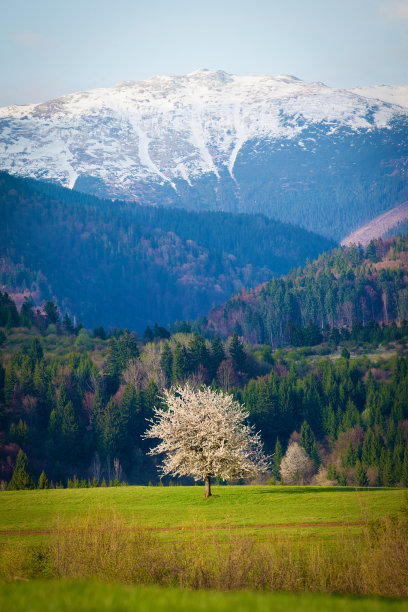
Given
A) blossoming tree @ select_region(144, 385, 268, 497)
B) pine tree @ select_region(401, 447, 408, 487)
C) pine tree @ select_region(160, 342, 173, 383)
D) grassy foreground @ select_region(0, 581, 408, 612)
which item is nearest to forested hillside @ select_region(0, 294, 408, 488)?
pine tree @ select_region(401, 447, 408, 487)

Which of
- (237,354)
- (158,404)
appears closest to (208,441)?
(158,404)

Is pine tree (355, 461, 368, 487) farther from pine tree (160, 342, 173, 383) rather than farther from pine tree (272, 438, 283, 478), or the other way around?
pine tree (160, 342, 173, 383)

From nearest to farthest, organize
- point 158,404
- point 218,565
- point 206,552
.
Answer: point 218,565 → point 206,552 → point 158,404

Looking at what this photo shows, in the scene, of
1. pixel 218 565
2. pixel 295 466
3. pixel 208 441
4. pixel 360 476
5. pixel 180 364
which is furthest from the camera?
pixel 180 364

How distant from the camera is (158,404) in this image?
15550 centimetres

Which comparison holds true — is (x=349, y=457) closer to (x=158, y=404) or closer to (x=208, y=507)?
(x=158, y=404)

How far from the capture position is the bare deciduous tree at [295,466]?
137m

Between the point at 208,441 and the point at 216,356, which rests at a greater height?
the point at 216,356

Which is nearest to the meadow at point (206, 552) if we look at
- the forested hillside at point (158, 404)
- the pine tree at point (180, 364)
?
the forested hillside at point (158, 404)

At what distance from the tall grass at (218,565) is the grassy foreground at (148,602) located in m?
11.8

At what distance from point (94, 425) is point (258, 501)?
95.2 m

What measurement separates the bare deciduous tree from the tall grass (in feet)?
344

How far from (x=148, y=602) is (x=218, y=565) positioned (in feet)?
49.1

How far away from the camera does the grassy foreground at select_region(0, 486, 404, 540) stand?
4875 cm
